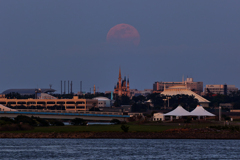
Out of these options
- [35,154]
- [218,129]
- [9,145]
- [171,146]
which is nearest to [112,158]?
[35,154]

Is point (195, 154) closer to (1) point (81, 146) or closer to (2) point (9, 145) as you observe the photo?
(1) point (81, 146)

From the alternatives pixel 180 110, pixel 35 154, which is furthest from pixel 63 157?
pixel 180 110

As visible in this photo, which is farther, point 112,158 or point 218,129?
point 218,129

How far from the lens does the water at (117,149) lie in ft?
242

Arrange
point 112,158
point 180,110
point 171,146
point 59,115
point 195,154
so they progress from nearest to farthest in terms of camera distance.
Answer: point 112,158
point 195,154
point 171,146
point 180,110
point 59,115

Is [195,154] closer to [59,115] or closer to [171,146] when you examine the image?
[171,146]

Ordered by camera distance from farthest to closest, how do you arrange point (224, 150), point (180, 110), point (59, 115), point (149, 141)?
point (59, 115), point (180, 110), point (149, 141), point (224, 150)

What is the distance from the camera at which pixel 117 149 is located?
8150cm

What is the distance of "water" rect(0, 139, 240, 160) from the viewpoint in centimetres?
7369

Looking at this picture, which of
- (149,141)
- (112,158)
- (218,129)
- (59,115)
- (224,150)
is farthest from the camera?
(59,115)

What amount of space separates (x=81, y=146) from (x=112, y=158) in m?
16.2

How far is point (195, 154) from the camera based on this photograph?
250 feet

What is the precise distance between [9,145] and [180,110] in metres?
63.0

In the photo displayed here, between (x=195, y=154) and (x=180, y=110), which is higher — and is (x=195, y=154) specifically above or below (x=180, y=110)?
below
